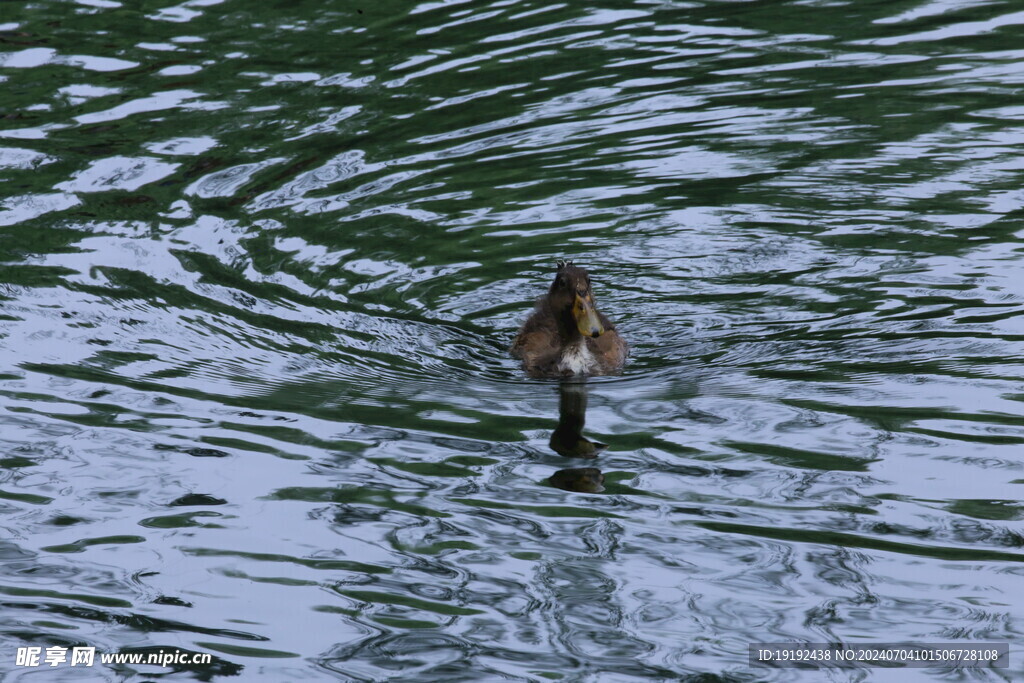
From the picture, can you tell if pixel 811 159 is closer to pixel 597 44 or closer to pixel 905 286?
pixel 905 286

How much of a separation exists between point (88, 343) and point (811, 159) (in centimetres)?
700

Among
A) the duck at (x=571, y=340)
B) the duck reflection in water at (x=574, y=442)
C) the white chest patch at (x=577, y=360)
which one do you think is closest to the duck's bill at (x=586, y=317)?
the duck at (x=571, y=340)

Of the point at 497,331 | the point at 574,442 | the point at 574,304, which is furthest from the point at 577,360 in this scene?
the point at 574,442

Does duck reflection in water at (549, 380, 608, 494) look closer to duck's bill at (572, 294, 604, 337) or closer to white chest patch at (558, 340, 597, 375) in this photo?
white chest patch at (558, 340, 597, 375)

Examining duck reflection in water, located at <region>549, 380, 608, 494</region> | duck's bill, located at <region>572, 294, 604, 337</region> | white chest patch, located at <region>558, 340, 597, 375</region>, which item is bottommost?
duck reflection in water, located at <region>549, 380, 608, 494</region>

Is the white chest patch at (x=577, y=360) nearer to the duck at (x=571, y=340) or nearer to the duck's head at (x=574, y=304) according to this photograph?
the duck at (x=571, y=340)

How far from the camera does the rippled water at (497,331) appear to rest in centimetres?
671

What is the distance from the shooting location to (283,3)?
18078 mm

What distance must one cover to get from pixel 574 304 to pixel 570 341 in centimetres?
29

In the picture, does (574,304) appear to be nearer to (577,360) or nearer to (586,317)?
(586,317)

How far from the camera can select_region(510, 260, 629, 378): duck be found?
10022 millimetres

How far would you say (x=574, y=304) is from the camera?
32.8ft

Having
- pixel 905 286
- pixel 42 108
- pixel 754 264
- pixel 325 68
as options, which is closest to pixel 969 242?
pixel 905 286

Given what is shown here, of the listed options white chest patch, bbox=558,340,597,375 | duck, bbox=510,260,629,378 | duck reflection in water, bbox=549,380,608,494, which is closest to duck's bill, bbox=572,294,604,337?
duck, bbox=510,260,629,378
